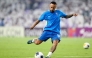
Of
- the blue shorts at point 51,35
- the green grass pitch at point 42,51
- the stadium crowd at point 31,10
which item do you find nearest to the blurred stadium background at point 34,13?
the stadium crowd at point 31,10

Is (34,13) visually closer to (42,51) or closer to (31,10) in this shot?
(31,10)

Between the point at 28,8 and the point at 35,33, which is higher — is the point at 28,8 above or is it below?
above

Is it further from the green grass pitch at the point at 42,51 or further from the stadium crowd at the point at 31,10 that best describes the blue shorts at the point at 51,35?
the stadium crowd at the point at 31,10

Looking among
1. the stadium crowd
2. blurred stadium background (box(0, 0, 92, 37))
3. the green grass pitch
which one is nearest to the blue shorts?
the green grass pitch

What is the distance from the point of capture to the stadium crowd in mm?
39375

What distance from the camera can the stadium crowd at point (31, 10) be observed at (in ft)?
129

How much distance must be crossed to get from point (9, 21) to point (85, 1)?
10.7 meters

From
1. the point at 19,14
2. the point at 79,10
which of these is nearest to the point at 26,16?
the point at 19,14

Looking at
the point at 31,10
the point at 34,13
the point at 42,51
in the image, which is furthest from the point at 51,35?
the point at 31,10

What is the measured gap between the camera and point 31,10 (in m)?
40.6

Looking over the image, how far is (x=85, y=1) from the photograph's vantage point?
134 feet

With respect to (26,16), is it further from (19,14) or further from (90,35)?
(90,35)

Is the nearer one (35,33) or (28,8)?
(35,33)

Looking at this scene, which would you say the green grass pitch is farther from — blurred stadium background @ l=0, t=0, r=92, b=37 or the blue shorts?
blurred stadium background @ l=0, t=0, r=92, b=37
